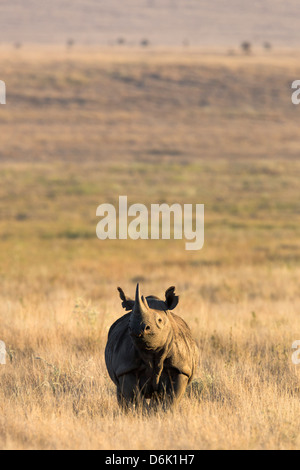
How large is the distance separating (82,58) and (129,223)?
57757mm

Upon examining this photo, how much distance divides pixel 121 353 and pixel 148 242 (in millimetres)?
22190

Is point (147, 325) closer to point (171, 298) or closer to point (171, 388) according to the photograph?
point (171, 298)

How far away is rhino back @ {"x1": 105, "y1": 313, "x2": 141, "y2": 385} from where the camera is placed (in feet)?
18.7

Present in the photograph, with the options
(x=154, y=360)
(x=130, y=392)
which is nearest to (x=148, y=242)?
(x=130, y=392)

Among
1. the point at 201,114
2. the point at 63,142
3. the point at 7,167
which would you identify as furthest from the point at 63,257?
the point at 201,114

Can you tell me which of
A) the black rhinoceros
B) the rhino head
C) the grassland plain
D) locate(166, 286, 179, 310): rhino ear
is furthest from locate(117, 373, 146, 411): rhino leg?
locate(166, 286, 179, 310): rhino ear

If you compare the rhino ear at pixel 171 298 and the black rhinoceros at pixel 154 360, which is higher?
the rhino ear at pixel 171 298

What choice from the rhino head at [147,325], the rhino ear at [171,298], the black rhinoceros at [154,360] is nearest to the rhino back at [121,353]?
the black rhinoceros at [154,360]

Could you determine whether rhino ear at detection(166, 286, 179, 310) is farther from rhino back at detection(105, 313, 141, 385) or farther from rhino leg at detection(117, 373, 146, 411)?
rhino leg at detection(117, 373, 146, 411)

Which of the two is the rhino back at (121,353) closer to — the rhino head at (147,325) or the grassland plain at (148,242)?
the rhino head at (147,325)

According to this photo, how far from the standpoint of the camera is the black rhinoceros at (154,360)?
547 cm

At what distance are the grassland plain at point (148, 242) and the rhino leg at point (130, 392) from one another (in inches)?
4.5

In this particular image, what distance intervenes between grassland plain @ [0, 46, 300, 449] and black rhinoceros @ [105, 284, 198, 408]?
0.22 meters
